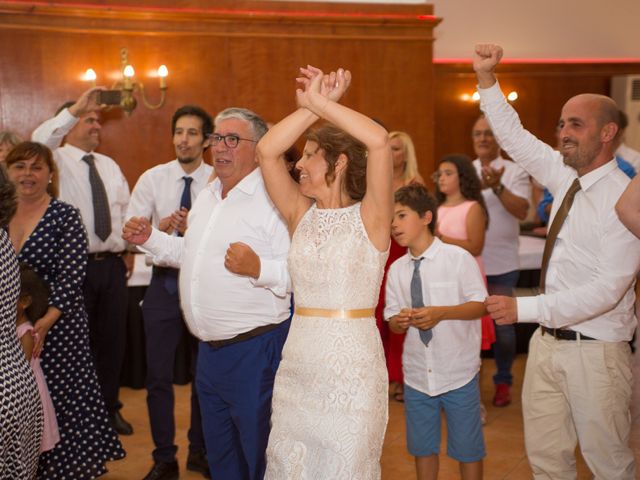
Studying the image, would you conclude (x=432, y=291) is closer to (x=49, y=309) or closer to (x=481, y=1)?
(x=49, y=309)

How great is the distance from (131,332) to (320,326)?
3672 mm

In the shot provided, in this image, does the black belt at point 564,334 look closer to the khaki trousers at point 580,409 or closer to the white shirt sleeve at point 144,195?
the khaki trousers at point 580,409

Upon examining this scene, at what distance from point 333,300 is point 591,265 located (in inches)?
42.4

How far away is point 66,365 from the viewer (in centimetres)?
387

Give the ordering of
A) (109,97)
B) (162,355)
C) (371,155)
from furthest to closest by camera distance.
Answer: (109,97)
(162,355)
(371,155)

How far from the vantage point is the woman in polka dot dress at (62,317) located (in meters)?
3.75

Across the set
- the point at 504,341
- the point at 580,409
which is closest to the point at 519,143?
the point at 580,409

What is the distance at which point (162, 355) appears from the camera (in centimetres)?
413

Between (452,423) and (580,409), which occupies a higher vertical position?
(580,409)

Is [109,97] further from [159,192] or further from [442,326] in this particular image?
[442,326]

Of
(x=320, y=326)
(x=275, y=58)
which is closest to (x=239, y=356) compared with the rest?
(x=320, y=326)

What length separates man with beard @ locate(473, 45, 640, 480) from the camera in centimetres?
293

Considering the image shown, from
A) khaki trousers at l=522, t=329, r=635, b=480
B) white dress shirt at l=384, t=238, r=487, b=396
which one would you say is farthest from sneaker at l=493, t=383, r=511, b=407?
khaki trousers at l=522, t=329, r=635, b=480

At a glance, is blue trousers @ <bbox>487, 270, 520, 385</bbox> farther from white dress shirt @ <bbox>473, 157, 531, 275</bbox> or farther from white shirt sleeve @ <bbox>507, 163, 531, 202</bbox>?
white shirt sleeve @ <bbox>507, 163, 531, 202</bbox>
